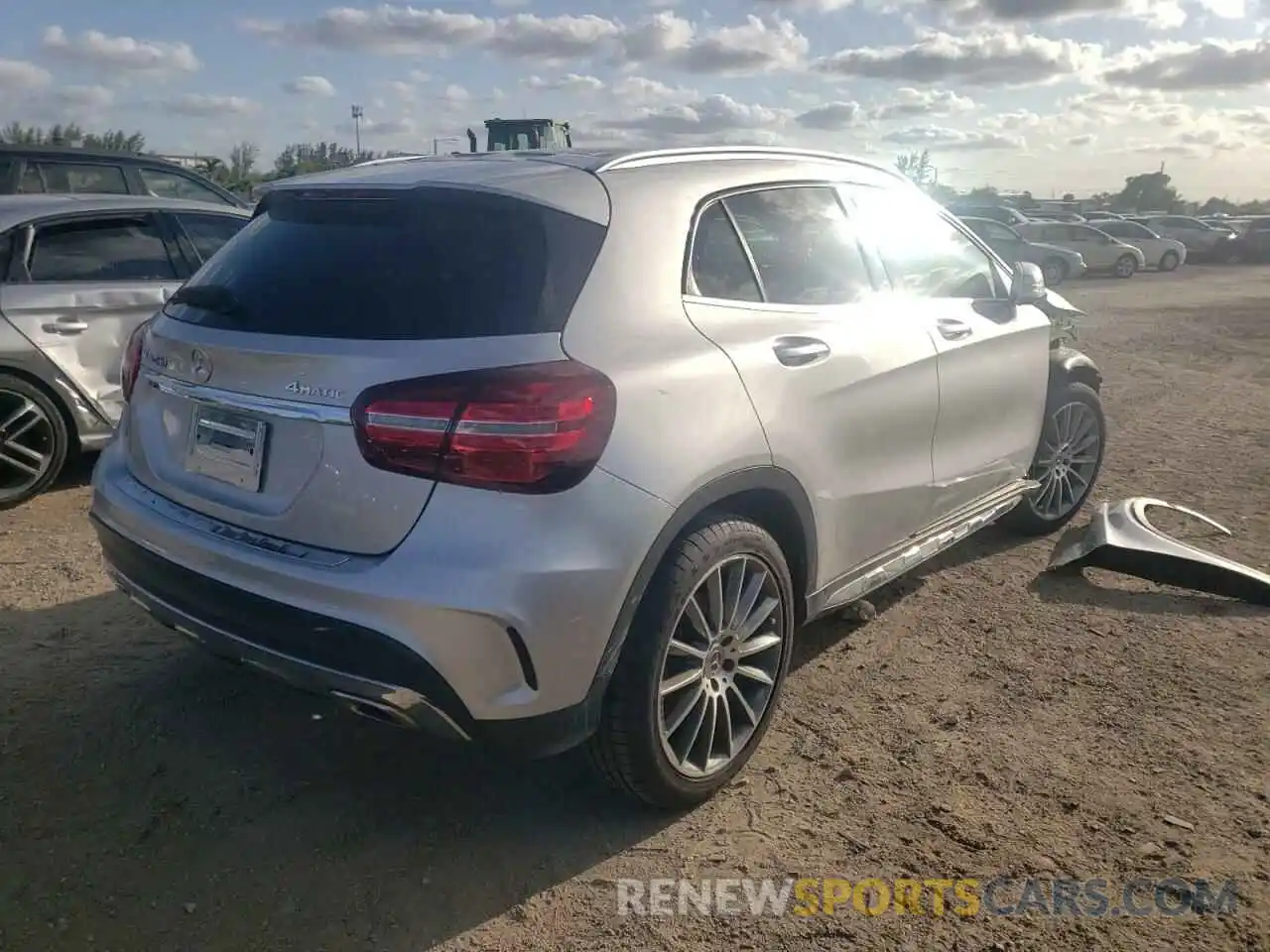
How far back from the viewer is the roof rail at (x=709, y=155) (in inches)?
118

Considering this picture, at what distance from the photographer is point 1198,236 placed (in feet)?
113

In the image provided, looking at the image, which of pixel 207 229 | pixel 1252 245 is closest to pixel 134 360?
pixel 207 229

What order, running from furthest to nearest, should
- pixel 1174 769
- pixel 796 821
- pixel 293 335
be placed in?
1. pixel 1174 769
2. pixel 796 821
3. pixel 293 335

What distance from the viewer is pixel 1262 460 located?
697 cm

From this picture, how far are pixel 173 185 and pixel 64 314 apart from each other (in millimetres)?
4566

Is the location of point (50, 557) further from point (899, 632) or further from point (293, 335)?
point (899, 632)

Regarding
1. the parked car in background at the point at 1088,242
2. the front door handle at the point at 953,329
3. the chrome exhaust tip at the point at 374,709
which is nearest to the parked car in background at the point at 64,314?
the chrome exhaust tip at the point at 374,709

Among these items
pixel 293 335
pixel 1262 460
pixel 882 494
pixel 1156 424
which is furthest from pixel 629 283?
pixel 1156 424

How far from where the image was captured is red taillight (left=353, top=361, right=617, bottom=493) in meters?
2.32

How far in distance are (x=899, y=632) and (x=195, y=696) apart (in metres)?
2.65

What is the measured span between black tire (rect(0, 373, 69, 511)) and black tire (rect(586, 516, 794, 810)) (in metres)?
4.19

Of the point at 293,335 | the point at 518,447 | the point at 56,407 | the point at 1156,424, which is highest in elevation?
the point at 293,335

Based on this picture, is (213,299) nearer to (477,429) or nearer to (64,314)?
(477,429)

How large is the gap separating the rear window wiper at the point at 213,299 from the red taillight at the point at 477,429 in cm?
65
